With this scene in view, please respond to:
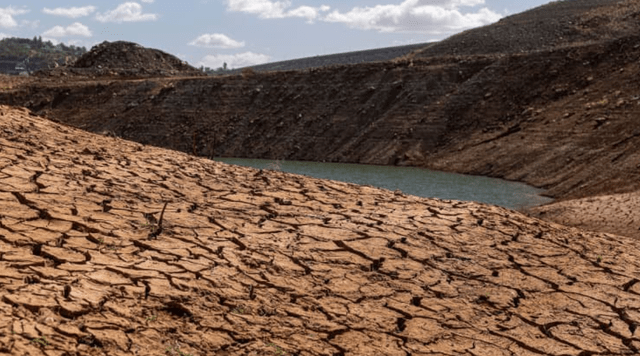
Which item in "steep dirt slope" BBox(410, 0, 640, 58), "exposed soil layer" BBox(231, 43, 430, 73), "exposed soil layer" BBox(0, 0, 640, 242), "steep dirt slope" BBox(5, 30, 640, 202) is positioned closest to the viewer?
"steep dirt slope" BBox(5, 30, 640, 202)

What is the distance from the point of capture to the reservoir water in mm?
19562

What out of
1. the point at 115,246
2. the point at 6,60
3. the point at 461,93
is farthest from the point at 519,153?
the point at 6,60

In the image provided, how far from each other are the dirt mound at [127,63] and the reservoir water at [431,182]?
19791 mm

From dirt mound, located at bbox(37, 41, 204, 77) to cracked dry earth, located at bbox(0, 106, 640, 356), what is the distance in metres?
39.6

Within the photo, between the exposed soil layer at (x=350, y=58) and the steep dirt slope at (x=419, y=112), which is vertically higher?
the exposed soil layer at (x=350, y=58)

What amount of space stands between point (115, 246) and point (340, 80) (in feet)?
104

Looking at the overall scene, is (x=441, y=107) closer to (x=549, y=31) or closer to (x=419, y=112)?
(x=419, y=112)

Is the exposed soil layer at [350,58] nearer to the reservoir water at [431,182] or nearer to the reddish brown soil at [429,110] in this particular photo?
the reddish brown soil at [429,110]

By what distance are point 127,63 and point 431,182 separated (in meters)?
30.7

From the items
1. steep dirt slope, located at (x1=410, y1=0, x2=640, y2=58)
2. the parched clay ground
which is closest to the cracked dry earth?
the parched clay ground

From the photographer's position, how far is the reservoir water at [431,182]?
19562mm

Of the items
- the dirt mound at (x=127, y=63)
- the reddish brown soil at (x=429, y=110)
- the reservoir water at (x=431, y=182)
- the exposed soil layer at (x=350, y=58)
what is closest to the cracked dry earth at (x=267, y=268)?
the reservoir water at (x=431, y=182)

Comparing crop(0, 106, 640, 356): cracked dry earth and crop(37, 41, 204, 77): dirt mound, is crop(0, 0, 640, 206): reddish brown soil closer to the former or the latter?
crop(37, 41, 204, 77): dirt mound

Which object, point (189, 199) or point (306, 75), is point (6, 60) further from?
point (189, 199)
